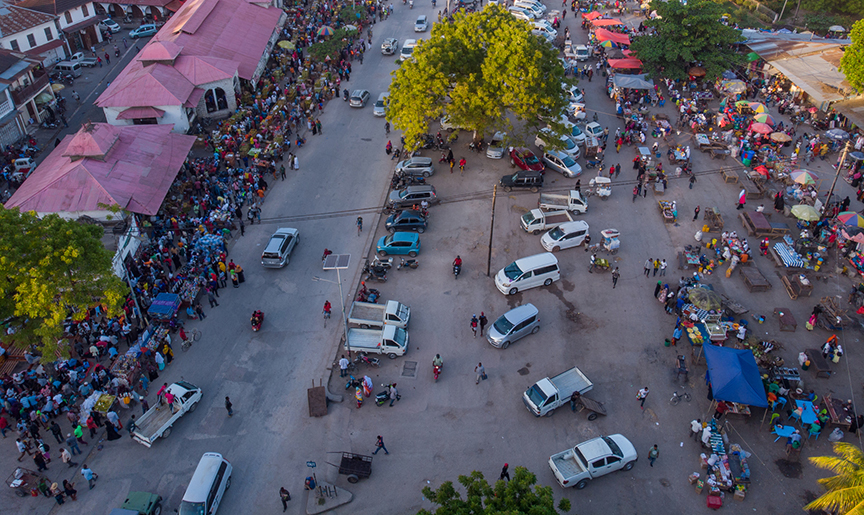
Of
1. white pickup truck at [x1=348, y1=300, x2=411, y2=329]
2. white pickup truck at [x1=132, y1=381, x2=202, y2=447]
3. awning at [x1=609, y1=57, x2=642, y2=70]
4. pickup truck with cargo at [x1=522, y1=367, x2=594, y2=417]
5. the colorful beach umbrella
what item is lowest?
white pickup truck at [x1=132, y1=381, x2=202, y2=447]

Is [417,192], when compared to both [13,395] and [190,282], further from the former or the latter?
[13,395]

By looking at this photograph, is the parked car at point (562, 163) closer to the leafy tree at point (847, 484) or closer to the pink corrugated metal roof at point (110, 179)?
the pink corrugated metal roof at point (110, 179)

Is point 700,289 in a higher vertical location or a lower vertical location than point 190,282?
higher

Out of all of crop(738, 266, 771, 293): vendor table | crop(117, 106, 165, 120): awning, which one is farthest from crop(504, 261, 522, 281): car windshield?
crop(117, 106, 165, 120): awning

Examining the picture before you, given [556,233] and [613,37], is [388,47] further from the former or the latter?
[556,233]

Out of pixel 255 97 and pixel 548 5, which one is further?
pixel 548 5

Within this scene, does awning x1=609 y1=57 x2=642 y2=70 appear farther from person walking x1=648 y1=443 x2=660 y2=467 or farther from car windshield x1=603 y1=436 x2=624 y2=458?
car windshield x1=603 y1=436 x2=624 y2=458

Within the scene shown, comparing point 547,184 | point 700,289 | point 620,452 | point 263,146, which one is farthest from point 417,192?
point 620,452

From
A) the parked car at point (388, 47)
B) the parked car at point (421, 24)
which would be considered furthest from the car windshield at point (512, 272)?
the parked car at point (421, 24)
